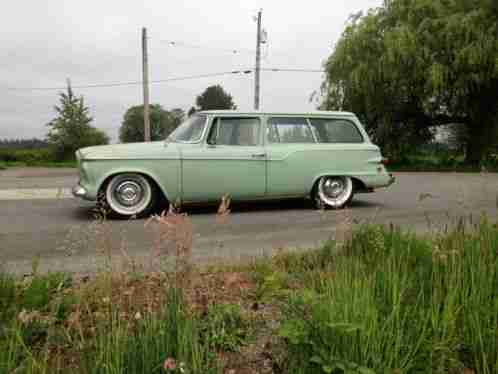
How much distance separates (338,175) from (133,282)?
16.5ft

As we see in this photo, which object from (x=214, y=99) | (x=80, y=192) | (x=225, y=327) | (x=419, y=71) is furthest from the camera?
(x=214, y=99)

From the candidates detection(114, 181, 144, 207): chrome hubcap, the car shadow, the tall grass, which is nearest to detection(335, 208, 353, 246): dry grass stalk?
the tall grass

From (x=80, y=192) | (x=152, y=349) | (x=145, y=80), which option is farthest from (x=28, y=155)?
(x=152, y=349)

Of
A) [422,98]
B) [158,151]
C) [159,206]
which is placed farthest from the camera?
[422,98]

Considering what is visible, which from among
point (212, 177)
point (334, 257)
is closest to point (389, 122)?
point (212, 177)

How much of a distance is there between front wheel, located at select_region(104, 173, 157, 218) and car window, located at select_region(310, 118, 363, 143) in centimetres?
302

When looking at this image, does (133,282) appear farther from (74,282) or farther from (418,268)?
(418,268)

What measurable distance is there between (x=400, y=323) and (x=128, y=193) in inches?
187

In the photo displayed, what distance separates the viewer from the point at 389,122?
21.1m

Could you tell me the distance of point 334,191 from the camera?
22.7 feet

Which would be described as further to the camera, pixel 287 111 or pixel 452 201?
pixel 452 201

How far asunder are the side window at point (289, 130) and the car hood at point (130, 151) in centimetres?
166

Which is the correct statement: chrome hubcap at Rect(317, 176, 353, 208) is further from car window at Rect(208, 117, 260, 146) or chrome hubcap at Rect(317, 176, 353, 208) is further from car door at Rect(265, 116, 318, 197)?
car window at Rect(208, 117, 260, 146)

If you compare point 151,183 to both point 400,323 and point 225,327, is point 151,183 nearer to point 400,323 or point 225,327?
point 225,327
